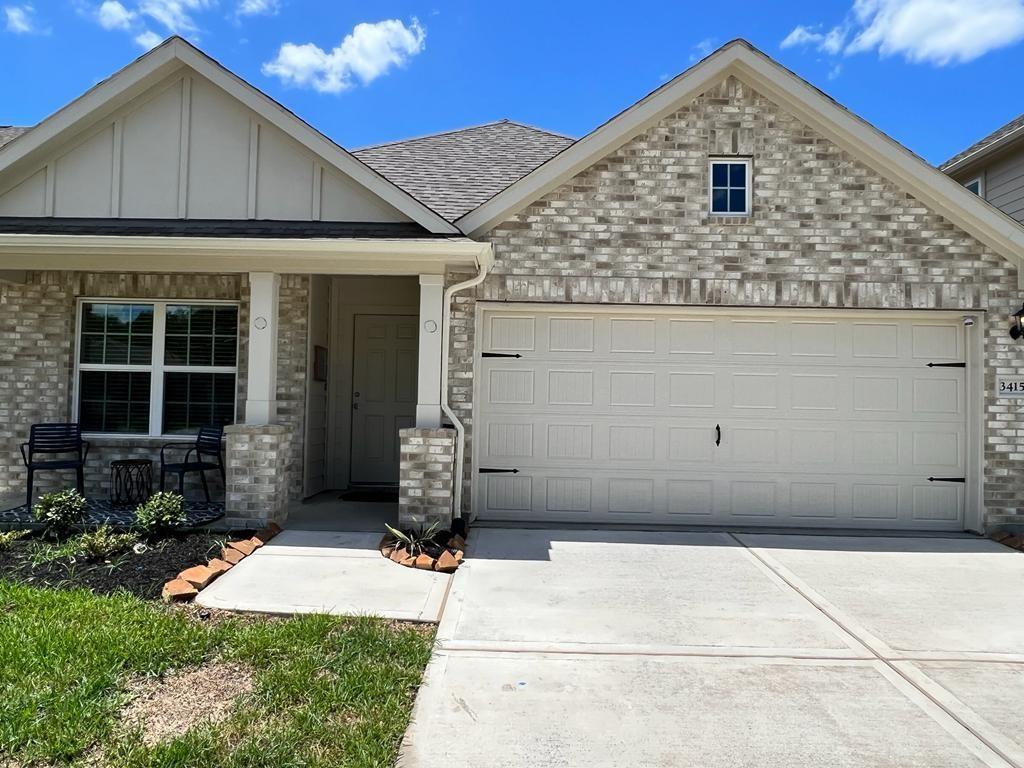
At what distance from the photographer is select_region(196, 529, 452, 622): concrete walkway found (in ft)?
15.2

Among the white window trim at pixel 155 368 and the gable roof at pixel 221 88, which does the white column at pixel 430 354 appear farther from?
the white window trim at pixel 155 368

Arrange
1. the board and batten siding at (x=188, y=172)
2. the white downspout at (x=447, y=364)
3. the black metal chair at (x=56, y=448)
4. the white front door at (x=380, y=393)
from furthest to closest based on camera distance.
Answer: the white front door at (x=380, y=393)
the black metal chair at (x=56, y=448)
the board and batten siding at (x=188, y=172)
the white downspout at (x=447, y=364)

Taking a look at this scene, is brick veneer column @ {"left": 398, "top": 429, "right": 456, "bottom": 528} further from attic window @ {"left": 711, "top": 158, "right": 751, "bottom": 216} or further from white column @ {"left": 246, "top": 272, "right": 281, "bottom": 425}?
attic window @ {"left": 711, "top": 158, "right": 751, "bottom": 216}

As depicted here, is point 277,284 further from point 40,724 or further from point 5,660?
point 40,724

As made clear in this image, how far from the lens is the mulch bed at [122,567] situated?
4.94 m

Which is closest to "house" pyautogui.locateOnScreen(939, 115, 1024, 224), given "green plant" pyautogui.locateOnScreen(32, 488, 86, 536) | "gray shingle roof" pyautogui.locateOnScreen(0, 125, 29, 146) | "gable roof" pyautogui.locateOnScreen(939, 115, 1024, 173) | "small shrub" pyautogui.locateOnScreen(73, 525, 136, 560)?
"gable roof" pyautogui.locateOnScreen(939, 115, 1024, 173)

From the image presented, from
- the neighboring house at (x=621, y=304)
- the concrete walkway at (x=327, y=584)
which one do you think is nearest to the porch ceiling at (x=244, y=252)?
the neighboring house at (x=621, y=304)

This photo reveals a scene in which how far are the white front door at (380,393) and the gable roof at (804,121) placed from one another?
2.57m

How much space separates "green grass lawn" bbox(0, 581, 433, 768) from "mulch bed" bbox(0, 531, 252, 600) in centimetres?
25

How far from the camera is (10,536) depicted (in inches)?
239

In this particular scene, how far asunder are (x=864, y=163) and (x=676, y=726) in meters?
6.59

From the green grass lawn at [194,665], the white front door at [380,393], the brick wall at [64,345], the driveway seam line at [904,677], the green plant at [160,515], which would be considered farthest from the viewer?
the white front door at [380,393]

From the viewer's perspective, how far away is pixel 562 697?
135 inches

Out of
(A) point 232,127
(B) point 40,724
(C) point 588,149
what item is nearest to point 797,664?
(B) point 40,724
